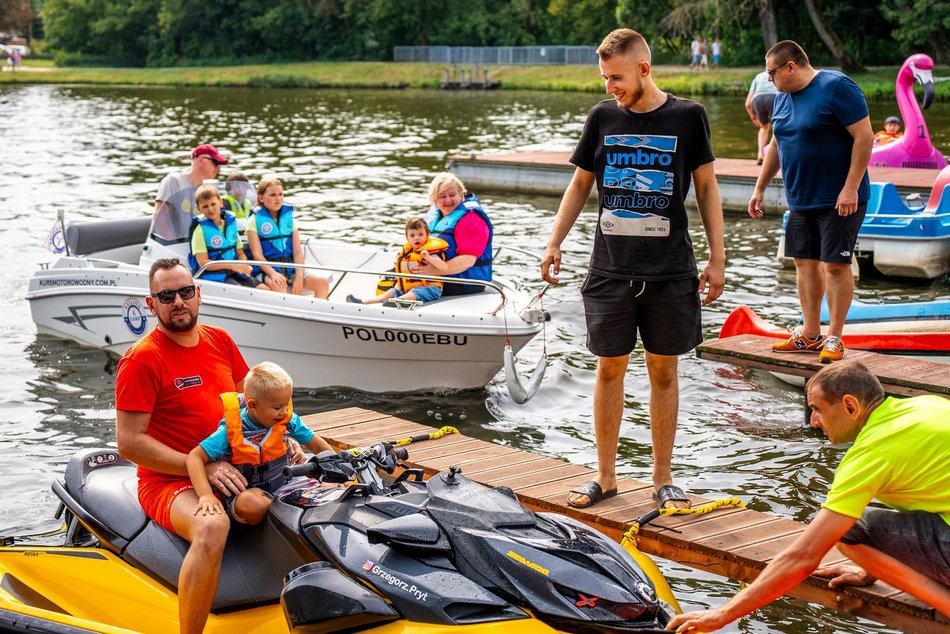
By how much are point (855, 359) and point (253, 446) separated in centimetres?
489

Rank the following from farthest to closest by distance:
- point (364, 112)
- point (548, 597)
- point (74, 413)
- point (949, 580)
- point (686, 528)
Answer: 1. point (364, 112)
2. point (74, 413)
3. point (686, 528)
4. point (949, 580)
5. point (548, 597)

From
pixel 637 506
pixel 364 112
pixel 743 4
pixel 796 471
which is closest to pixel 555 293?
pixel 796 471

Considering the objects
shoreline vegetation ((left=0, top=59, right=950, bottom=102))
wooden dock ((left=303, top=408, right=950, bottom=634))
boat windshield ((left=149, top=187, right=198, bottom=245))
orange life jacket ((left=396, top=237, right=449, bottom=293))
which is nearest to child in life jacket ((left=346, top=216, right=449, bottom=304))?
orange life jacket ((left=396, top=237, right=449, bottom=293))

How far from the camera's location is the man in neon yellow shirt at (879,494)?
Answer: 4.11 metres

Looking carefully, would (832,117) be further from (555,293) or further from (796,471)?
(555,293)

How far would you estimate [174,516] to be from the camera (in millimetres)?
4688

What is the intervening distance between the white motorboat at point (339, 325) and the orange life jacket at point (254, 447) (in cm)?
402

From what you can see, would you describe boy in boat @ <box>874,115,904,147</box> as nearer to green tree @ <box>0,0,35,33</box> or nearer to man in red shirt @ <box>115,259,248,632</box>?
man in red shirt @ <box>115,259,248,632</box>

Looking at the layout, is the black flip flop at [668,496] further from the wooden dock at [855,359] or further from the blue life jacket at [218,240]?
the blue life jacket at [218,240]

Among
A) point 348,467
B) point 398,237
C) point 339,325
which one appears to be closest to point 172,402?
point 348,467

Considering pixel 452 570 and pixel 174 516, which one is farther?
pixel 174 516

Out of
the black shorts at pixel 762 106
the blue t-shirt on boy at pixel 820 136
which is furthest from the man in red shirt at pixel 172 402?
the black shorts at pixel 762 106

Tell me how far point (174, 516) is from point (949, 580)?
10.1 ft

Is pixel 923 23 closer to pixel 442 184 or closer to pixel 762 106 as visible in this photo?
Answer: pixel 762 106
